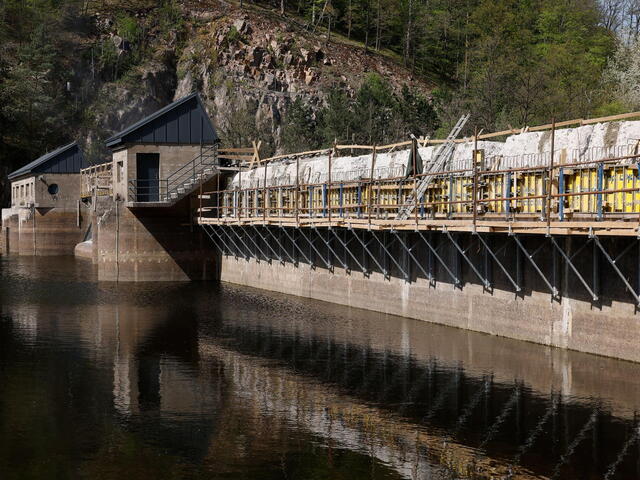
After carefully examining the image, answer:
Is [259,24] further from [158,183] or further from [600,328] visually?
[600,328]

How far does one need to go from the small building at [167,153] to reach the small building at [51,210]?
2702 cm

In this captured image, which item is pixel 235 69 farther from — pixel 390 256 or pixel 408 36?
pixel 390 256

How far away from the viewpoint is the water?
17.6 m

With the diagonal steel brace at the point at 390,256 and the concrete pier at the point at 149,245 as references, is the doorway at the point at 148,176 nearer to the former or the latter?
the concrete pier at the point at 149,245

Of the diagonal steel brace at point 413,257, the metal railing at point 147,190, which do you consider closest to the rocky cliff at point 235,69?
the metal railing at point 147,190

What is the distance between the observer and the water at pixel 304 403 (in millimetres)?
17594

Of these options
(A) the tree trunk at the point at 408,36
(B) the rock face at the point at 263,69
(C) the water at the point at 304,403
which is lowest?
(C) the water at the point at 304,403

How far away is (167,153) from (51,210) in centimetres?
2954

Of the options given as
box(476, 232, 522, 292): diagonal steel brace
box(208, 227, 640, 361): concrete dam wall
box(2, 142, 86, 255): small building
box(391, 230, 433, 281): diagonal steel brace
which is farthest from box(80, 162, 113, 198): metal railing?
box(476, 232, 522, 292): diagonal steel brace

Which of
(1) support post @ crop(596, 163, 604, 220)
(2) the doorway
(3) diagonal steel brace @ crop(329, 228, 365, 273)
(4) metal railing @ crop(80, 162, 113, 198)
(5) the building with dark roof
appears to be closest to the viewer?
(1) support post @ crop(596, 163, 604, 220)

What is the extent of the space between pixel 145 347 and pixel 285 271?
606 inches

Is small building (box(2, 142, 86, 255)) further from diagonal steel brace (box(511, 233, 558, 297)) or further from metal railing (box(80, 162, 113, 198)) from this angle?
diagonal steel brace (box(511, 233, 558, 297))

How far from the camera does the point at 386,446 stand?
18.6m

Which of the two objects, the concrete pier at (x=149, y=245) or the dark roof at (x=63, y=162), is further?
the dark roof at (x=63, y=162)
